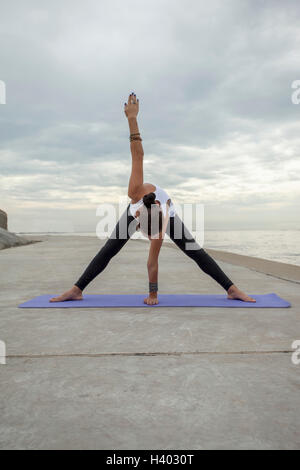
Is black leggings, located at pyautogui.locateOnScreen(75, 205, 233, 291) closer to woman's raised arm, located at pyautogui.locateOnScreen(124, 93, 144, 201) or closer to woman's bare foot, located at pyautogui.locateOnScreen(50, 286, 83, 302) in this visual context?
woman's bare foot, located at pyautogui.locateOnScreen(50, 286, 83, 302)

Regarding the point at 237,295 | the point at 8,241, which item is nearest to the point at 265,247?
the point at 8,241

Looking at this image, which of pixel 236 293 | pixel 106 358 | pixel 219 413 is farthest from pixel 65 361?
pixel 236 293

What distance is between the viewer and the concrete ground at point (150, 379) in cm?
136

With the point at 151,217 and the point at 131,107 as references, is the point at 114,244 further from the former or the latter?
the point at 131,107

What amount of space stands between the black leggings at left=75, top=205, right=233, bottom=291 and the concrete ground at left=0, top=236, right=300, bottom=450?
1.79ft

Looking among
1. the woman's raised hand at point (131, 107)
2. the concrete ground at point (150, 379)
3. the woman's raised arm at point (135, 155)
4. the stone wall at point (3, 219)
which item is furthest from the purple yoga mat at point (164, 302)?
the stone wall at point (3, 219)

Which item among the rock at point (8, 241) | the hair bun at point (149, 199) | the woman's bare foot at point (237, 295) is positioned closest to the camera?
the hair bun at point (149, 199)

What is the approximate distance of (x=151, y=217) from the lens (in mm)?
3801

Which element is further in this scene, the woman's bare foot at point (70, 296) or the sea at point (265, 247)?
the sea at point (265, 247)

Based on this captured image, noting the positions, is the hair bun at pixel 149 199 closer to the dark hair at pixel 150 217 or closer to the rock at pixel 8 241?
the dark hair at pixel 150 217

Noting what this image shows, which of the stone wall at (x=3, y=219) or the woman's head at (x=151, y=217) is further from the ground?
the stone wall at (x=3, y=219)

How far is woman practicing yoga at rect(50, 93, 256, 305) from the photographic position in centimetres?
375
